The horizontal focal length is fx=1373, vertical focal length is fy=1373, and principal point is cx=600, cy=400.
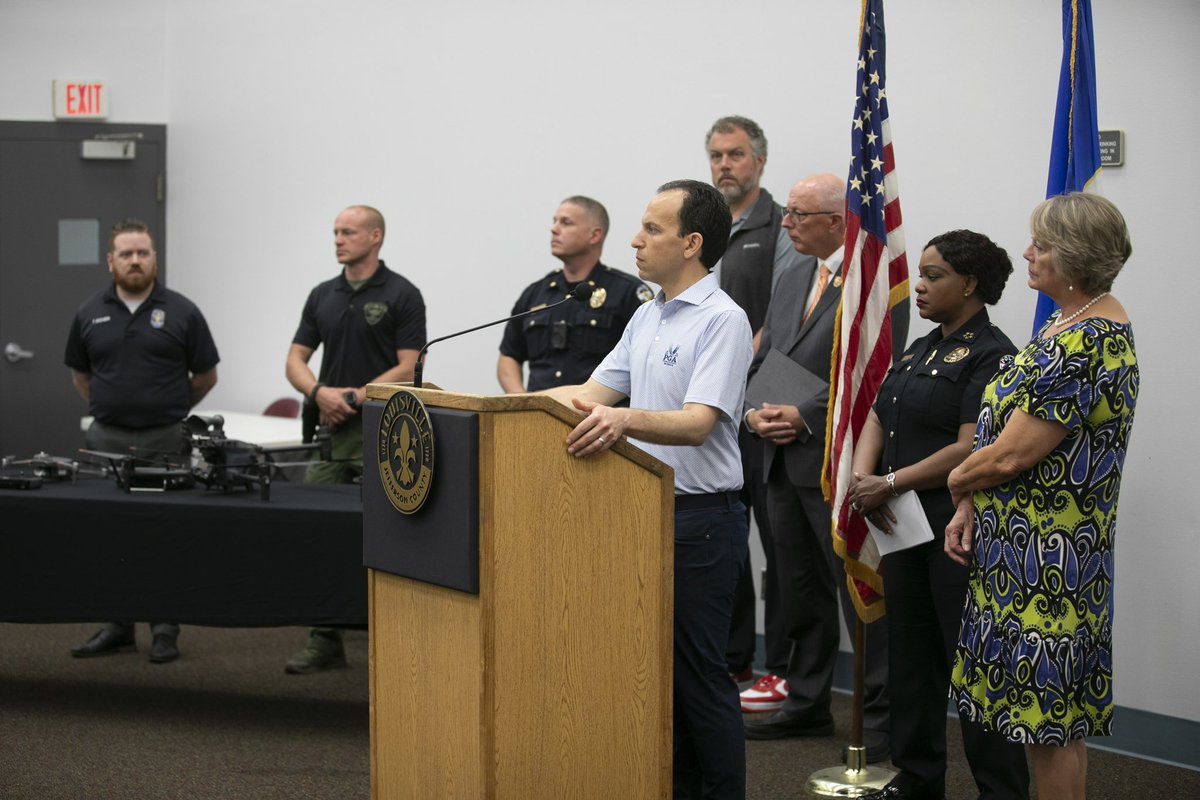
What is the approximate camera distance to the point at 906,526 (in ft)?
10.6

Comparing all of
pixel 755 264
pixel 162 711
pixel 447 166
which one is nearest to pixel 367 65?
pixel 447 166

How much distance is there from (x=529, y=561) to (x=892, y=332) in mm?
1599

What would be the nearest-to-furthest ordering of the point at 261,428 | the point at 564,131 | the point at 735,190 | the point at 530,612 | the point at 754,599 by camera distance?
the point at 530,612 → the point at 735,190 → the point at 754,599 → the point at 564,131 → the point at 261,428

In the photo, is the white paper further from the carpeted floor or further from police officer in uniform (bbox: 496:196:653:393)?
police officer in uniform (bbox: 496:196:653:393)

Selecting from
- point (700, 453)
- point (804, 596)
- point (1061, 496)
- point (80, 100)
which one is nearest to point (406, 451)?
point (700, 453)

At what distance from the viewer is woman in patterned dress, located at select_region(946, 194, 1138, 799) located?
263 cm

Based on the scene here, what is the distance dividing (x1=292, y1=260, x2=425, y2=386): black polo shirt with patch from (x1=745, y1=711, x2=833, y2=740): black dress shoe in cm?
182

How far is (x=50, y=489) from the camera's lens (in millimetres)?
4234

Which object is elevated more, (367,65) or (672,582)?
(367,65)

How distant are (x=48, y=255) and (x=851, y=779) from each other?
5246 millimetres

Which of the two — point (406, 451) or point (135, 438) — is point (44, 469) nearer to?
point (135, 438)

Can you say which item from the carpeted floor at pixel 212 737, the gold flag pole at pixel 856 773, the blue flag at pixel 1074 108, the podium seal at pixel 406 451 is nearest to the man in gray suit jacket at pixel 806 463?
the carpeted floor at pixel 212 737

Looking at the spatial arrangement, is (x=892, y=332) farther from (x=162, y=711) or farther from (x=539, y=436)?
(x=162, y=711)

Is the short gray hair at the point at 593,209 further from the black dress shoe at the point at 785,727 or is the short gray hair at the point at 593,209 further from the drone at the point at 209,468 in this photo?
the black dress shoe at the point at 785,727
